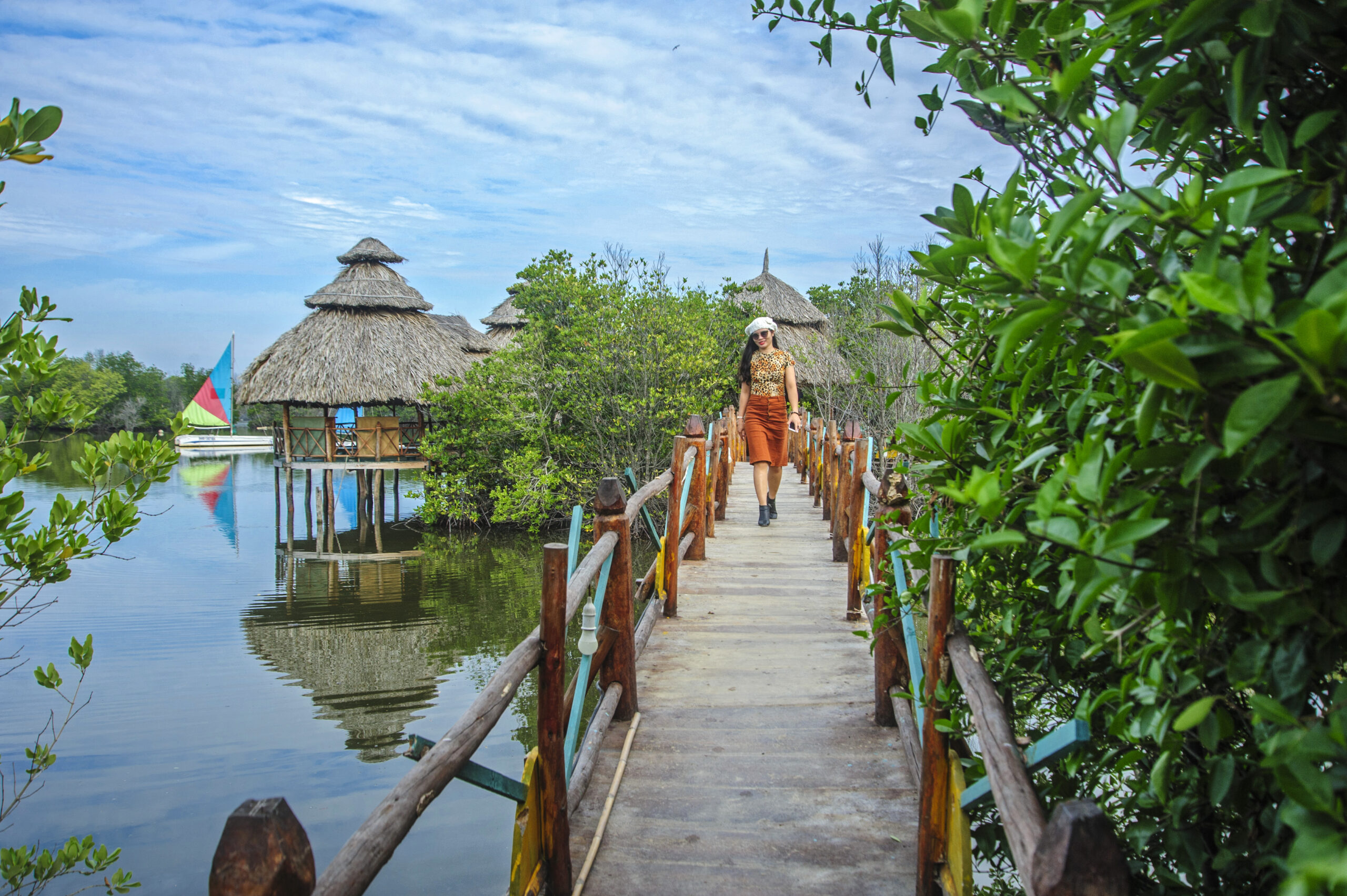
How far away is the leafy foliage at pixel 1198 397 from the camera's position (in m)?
0.71

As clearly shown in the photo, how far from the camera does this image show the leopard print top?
655 cm

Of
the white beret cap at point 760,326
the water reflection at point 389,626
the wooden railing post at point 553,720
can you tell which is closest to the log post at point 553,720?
the wooden railing post at point 553,720

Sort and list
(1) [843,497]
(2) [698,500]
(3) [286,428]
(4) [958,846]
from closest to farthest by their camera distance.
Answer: (4) [958,846] < (2) [698,500] < (1) [843,497] < (3) [286,428]

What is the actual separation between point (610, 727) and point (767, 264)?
77.8 feet

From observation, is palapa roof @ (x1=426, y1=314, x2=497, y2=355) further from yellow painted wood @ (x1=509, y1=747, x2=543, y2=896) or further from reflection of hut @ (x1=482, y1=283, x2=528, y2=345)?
yellow painted wood @ (x1=509, y1=747, x2=543, y2=896)

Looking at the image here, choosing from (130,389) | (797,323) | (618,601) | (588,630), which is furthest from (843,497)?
(130,389)

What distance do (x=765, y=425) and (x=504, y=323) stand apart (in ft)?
64.6

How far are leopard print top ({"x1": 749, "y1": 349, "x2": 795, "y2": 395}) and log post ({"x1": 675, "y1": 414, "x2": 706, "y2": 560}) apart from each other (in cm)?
67

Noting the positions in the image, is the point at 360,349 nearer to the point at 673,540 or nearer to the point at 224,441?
the point at 673,540

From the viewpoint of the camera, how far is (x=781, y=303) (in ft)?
79.2

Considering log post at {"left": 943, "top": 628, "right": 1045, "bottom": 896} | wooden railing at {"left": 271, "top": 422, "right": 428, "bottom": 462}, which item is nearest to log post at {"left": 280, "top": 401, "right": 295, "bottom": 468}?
wooden railing at {"left": 271, "top": 422, "right": 428, "bottom": 462}

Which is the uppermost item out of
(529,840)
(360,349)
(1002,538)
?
(360,349)

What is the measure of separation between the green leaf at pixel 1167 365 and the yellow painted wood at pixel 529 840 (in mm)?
1697

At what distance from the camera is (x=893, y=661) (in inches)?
129
